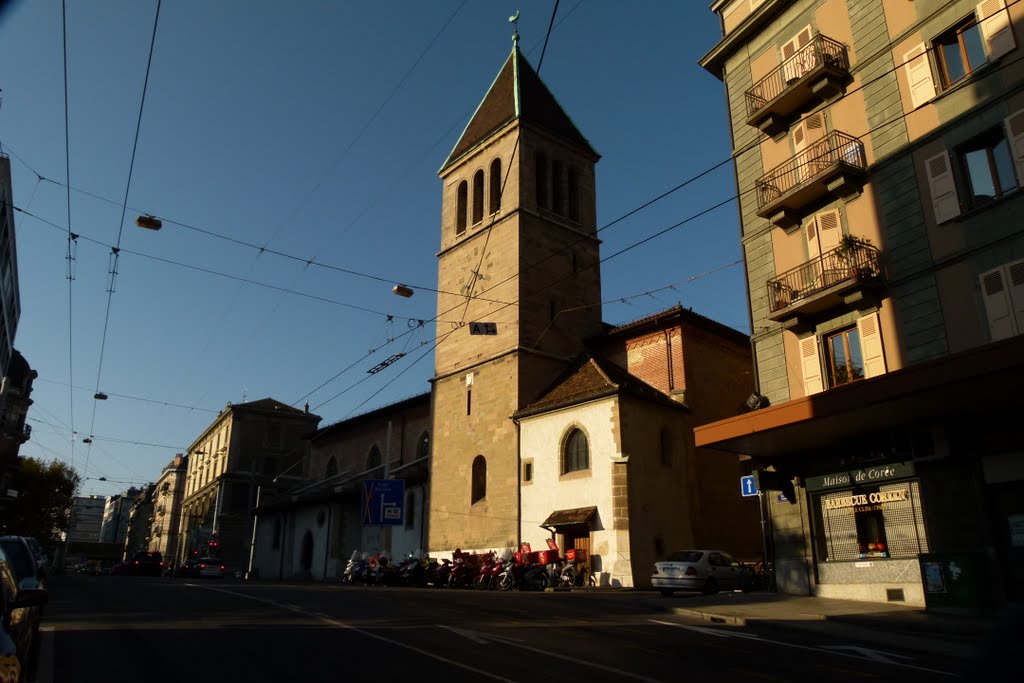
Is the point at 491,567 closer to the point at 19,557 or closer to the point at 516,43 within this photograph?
the point at 19,557

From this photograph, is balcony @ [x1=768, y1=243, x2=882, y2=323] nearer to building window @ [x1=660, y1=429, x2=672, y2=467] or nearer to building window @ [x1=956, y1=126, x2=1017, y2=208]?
building window @ [x1=956, y1=126, x2=1017, y2=208]

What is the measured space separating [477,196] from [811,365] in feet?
74.0

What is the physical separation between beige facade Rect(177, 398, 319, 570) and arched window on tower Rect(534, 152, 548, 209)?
34.3 m

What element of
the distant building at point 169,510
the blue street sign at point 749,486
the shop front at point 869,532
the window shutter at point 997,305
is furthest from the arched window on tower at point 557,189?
the distant building at point 169,510

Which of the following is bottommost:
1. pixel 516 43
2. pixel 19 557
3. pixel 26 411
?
pixel 19 557

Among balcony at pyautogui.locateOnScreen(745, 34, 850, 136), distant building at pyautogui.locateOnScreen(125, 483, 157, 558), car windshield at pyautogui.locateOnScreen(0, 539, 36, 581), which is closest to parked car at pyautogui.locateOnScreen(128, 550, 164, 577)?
car windshield at pyautogui.locateOnScreen(0, 539, 36, 581)

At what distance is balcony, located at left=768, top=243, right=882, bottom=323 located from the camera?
663 inches

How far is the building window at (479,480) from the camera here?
31250mm

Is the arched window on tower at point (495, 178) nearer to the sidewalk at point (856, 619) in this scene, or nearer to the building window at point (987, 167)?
the building window at point (987, 167)

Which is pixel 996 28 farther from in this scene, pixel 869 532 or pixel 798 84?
pixel 869 532

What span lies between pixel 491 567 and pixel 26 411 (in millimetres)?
61071

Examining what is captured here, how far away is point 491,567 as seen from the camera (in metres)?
25.1

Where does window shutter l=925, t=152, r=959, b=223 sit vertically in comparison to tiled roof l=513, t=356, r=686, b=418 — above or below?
above

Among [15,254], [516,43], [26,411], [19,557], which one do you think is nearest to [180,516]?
[26,411]
